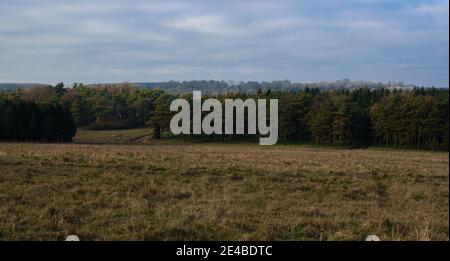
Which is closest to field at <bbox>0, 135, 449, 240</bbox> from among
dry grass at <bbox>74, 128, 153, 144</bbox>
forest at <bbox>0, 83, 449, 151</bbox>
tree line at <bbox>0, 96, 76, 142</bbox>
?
tree line at <bbox>0, 96, 76, 142</bbox>

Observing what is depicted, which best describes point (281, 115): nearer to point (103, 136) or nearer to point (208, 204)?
point (103, 136)

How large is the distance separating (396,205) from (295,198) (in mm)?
2716

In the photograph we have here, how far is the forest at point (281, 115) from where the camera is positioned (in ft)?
132

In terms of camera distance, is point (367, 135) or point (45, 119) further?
point (367, 135)

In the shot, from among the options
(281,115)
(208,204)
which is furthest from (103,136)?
(208,204)

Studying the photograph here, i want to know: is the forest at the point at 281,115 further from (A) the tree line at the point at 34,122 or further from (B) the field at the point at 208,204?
(B) the field at the point at 208,204

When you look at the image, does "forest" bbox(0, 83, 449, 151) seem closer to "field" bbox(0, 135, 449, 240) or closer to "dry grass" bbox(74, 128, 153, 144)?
"dry grass" bbox(74, 128, 153, 144)

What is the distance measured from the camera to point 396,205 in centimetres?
1301

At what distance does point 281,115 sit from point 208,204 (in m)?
69.3

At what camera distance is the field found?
8.31 m

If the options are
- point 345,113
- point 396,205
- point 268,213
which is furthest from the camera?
point 345,113
